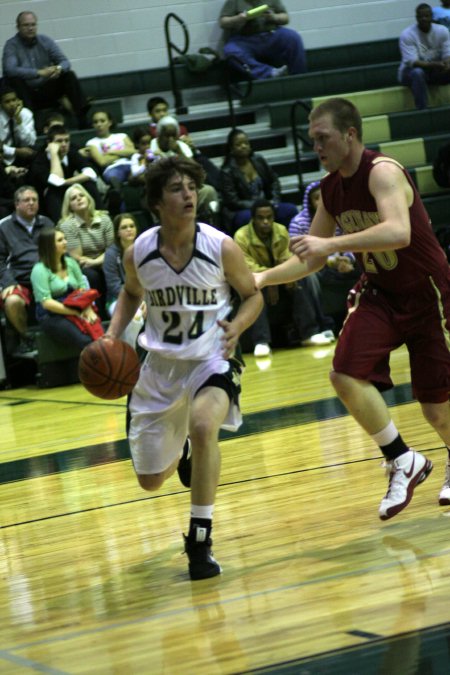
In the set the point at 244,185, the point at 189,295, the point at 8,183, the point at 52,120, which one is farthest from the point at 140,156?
the point at 189,295

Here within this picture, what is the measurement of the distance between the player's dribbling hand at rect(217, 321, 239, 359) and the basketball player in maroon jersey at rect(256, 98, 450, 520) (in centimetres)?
29

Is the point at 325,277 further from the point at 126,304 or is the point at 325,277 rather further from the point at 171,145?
the point at 126,304

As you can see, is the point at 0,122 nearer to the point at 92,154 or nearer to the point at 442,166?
the point at 92,154

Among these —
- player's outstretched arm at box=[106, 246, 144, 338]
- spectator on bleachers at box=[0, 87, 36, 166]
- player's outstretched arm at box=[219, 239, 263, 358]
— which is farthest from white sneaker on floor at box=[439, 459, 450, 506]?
spectator on bleachers at box=[0, 87, 36, 166]

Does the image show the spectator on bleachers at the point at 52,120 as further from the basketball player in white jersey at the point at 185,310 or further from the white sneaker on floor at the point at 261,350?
the basketball player in white jersey at the point at 185,310

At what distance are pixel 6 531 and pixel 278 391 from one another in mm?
3586

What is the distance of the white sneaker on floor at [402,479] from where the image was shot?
4.51m

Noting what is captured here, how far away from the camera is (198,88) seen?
14586mm

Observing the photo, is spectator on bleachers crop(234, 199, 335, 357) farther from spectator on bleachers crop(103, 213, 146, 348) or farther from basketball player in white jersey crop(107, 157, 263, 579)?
basketball player in white jersey crop(107, 157, 263, 579)

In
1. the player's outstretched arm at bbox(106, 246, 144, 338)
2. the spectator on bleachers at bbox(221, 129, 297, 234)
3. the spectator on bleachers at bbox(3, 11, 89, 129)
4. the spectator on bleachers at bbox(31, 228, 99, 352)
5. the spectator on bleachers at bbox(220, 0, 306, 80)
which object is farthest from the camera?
the spectator on bleachers at bbox(220, 0, 306, 80)

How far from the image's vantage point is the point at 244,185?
12.0 m

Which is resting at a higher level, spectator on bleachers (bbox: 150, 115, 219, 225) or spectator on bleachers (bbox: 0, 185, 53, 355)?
spectator on bleachers (bbox: 150, 115, 219, 225)

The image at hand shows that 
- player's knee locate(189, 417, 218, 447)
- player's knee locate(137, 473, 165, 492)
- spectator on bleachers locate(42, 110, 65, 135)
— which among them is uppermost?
spectator on bleachers locate(42, 110, 65, 135)

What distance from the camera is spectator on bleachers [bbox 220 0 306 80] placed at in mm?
14383
